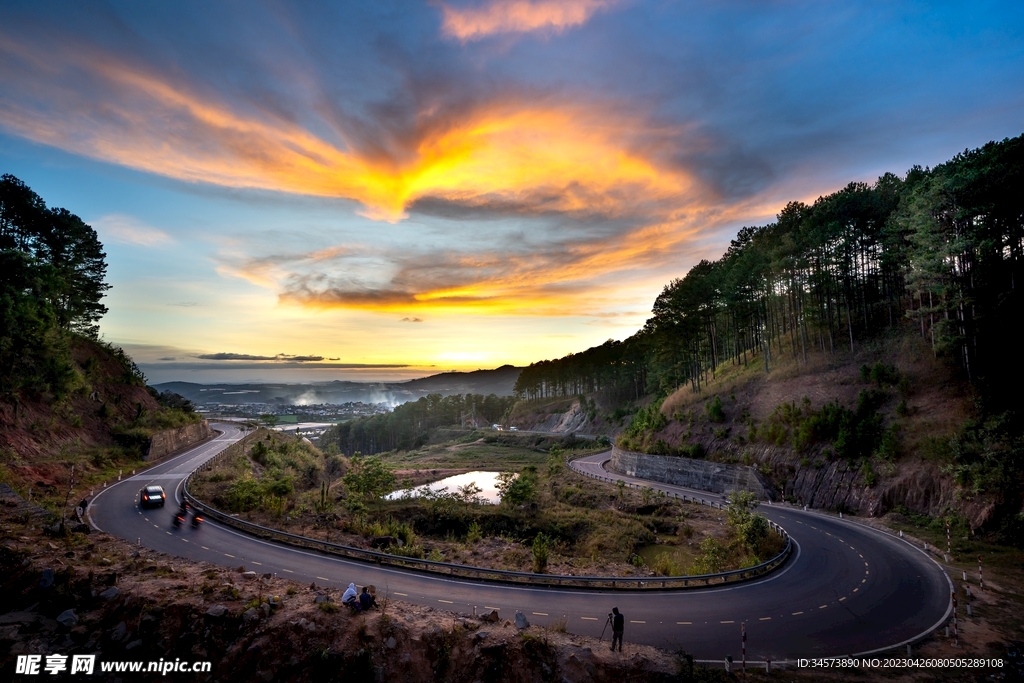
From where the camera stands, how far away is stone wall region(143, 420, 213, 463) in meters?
46.6

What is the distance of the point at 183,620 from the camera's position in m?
14.0

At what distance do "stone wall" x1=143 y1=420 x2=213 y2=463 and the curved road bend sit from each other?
895 inches

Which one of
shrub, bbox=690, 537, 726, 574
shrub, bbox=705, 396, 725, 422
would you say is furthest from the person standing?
shrub, bbox=705, 396, 725, 422

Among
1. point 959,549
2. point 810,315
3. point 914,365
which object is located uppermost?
point 810,315

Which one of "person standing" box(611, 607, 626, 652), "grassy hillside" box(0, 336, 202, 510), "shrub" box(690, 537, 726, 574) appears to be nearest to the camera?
"person standing" box(611, 607, 626, 652)

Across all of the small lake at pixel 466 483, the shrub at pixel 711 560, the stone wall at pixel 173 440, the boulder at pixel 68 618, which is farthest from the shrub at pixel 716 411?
the stone wall at pixel 173 440

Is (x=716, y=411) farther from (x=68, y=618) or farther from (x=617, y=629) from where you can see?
(x=68, y=618)

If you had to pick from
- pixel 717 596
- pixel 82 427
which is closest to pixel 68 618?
pixel 717 596

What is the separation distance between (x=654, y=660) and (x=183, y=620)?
1507 centimetres

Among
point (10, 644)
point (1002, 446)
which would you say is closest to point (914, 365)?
point (1002, 446)

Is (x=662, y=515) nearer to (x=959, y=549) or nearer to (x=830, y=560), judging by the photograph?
(x=830, y=560)

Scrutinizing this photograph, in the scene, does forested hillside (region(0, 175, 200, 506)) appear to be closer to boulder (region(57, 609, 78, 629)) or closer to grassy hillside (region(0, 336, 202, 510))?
grassy hillside (region(0, 336, 202, 510))

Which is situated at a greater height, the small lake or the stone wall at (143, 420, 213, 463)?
the stone wall at (143, 420, 213, 463)

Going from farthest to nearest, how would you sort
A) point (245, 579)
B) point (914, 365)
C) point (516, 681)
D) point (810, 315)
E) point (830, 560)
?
point (810, 315) < point (914, 365) < point (830, 560) < point (245, 579) < point (516, 681)
